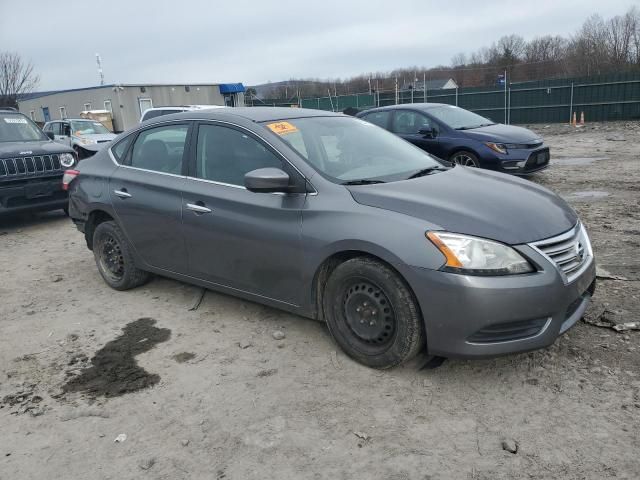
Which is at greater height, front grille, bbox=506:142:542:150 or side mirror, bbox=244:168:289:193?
side mirror, bbox=244:168:289:193

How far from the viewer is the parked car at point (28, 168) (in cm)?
812

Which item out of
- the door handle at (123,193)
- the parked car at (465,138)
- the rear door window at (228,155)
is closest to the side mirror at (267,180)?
the rear door window at (228,155)

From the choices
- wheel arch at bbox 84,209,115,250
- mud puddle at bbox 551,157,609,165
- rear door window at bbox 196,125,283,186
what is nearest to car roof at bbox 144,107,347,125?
rear door window at bbox 196,125,283,186

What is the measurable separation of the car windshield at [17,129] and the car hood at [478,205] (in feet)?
25.5

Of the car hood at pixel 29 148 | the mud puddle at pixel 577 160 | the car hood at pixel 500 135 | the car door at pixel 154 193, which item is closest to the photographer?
the car door at pixel 154 193

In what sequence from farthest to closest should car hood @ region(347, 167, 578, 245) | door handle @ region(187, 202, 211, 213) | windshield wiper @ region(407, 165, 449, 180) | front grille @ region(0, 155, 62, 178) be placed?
front grille @ region(0, 155, 62, 178) → door handle @ region(187, 202, 211, 213) → windshield wiper @ region(407, 165, 449, 180) → car hood @ region(347, 167, 578, 245)

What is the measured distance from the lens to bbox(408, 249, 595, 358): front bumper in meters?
2.97

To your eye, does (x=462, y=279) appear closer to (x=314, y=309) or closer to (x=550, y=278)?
(x=550, y=278)

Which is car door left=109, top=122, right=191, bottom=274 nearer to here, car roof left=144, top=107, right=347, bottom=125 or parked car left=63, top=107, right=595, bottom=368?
parked car left=63, top=107, right=595, bottom=368

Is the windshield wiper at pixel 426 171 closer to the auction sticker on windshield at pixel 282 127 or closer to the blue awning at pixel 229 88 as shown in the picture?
the auction sticker on windshield at pixel 282 127

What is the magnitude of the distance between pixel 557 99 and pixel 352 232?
24.5m

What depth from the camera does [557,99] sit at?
24.5 metres

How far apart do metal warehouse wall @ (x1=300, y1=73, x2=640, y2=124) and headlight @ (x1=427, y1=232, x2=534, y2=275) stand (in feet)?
76.9

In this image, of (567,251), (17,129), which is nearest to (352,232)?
(567,251)
